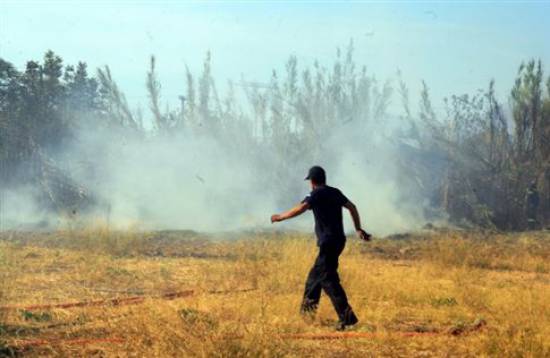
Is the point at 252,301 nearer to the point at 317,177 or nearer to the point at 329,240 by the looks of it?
the point at 329,240

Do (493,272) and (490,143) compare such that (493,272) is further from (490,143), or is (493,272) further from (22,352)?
(490,143)

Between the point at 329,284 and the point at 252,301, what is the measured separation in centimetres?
158

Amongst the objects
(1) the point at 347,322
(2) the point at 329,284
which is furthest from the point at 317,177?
(1) the point at 347,322

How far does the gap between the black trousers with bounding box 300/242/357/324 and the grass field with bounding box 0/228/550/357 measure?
0.23 m

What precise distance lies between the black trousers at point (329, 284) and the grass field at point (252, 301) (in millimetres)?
230

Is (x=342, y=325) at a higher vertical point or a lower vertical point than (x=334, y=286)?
lower

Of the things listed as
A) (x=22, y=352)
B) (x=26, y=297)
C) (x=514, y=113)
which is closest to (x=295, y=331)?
(x=22, y=352)

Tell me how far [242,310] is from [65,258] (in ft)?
28.1

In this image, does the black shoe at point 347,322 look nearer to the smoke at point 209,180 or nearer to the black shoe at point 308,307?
the black shoe at point 308,307

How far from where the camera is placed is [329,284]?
748 cm

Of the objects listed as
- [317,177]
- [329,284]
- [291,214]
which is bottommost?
[329,284]

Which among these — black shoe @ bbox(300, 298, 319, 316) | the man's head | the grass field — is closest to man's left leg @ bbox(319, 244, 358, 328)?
the grass field

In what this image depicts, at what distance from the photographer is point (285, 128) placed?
117ft

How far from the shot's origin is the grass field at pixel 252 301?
19.5 feet
